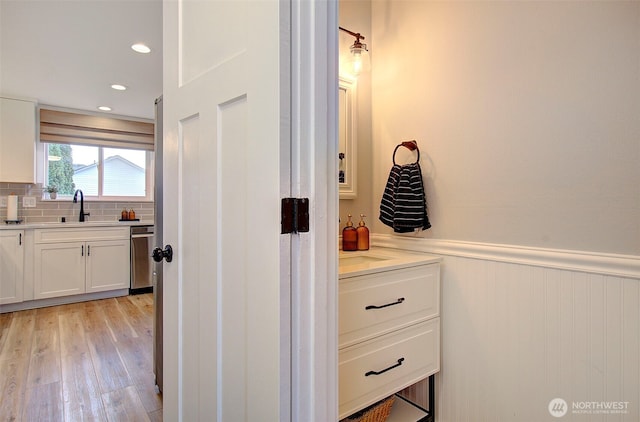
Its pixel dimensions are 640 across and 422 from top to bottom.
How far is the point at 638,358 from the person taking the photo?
1.11 meters

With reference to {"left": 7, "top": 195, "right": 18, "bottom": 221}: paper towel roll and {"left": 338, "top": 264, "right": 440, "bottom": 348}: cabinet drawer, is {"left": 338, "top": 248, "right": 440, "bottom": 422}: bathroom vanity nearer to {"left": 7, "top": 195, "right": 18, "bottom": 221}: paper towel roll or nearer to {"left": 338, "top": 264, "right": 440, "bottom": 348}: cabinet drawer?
{"left": 338, "top": 264, "right": 440, "bottom": 348}: cabinet drawer

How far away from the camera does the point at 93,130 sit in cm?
415

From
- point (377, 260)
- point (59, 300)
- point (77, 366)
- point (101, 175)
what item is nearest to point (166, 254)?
point (377, 260)

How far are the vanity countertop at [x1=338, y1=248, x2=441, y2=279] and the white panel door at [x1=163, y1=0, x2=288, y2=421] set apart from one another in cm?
42

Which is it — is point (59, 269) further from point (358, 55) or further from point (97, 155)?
point (358, 55)

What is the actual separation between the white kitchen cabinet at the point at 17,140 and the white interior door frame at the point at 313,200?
4.15 meters

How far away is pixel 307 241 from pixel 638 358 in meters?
1.22

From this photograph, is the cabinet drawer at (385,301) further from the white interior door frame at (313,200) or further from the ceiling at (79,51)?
the ceiling at (79,51)

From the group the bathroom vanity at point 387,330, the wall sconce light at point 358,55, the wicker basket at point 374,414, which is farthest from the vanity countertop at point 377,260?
the wall sconce light at point 358,55

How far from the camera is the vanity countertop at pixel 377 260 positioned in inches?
48.7

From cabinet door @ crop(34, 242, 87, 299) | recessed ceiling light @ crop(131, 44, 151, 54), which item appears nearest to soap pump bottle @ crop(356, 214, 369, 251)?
recessed ceiling light @ crop(131, 44, 151, 54)

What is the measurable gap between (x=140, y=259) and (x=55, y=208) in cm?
114

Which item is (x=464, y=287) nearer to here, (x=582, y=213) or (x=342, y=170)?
(x=582, y=213)

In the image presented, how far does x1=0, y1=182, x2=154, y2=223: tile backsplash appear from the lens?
3.74 meters
